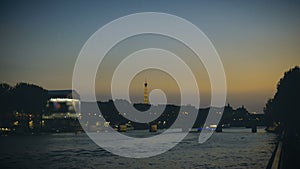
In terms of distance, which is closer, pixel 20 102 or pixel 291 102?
pixel 291 102

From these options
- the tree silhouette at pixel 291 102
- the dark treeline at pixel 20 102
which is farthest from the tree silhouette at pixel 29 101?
the tree silhouette at pixel 291 102

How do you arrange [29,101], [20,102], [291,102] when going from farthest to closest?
[29,101] < [20,102] < [291,102]

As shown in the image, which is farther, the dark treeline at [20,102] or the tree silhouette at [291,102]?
the dark treeline at [20,102]

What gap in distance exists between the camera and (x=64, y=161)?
174 ft

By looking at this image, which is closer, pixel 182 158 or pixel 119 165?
pixel 119 165

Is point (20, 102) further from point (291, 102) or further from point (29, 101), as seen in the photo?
point (291, 102)

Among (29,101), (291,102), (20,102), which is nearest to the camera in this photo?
(291,102)

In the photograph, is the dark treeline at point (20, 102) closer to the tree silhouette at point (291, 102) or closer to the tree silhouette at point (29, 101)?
the tree silhouette at point (29, 101)

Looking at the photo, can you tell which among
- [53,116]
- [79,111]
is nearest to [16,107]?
[53,116]

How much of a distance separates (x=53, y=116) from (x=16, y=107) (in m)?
27.1

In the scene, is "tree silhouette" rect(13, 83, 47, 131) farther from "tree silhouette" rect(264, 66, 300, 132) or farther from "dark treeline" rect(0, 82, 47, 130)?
"tree silhouette" rect(264, 66, 300, 132)

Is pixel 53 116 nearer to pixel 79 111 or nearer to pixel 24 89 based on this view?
pixel 79 111

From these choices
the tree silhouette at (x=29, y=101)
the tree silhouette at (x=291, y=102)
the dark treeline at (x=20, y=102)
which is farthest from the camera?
the tree silhouette at (x=29, y=101)

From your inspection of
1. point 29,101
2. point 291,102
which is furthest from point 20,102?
point 291,102
